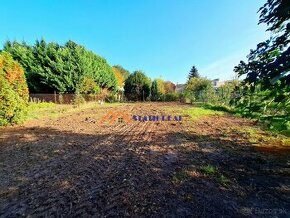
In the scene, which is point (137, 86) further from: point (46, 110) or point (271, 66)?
point (271, 66)

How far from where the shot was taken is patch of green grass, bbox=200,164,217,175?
13.7 feet

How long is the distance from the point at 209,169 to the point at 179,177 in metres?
0.74

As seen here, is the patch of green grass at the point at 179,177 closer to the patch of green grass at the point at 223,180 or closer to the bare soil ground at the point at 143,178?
the bare soil ground at the point at 143,178

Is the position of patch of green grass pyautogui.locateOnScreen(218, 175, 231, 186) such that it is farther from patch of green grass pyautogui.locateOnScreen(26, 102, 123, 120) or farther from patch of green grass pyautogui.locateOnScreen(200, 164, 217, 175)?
patch of green grass pyautogui.locateOnScreen(26, 102, 123, 120)

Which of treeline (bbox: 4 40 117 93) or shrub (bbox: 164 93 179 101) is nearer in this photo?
treeline (bbox: 4 40 117 93)

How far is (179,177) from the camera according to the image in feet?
13.0

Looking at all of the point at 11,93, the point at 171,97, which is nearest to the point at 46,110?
the point at 11,93

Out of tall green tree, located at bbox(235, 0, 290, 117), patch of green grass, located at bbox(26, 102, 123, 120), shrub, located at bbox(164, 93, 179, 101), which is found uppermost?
tall green tree, located at bbox(235, 0, 290, 117)

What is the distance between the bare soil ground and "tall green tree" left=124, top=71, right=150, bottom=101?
27.9 metres

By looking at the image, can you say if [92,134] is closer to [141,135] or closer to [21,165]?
[141,135]

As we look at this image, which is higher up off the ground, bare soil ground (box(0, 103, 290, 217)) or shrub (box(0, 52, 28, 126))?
shrub (box(0, 52, 28, 126))

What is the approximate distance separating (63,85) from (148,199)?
23.9 m

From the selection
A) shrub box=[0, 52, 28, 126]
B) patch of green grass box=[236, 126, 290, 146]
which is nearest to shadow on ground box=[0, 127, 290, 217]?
patch of green grass box=[236, 126, 290, 146]

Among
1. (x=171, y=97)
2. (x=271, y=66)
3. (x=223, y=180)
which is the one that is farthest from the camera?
(x=171, y=97)
